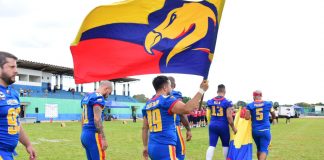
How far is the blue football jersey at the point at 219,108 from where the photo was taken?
34.7 ft

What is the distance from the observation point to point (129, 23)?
290 inches

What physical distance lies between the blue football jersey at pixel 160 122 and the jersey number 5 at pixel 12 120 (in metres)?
2.02

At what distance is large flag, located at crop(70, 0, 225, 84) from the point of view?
7121 millimetres

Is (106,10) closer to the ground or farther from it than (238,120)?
farther from it

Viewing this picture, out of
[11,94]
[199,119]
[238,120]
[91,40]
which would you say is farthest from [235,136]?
[199,119]

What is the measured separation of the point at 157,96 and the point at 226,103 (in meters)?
4.66

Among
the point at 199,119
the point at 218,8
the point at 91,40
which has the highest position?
the point at 218,8

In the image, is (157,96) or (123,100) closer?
(157,96)

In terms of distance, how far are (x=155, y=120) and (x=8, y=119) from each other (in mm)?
2198

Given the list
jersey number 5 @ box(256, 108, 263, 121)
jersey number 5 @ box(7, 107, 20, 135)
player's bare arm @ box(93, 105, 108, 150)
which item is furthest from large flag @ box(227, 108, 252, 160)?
jersey number 5 @ box(7, 107, 20, 135)

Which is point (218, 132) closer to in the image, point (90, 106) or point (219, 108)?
point (219, 108)

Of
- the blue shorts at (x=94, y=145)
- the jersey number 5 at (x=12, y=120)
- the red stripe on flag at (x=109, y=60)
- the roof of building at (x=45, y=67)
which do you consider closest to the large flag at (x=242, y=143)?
the blue shorts at (x=94, y=145)

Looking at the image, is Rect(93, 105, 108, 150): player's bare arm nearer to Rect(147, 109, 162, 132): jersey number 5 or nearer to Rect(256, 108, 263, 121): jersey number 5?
Rect(147, 109, 162, 132): jersey number 5

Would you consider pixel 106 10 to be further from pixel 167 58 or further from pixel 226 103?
pixel 226 103
